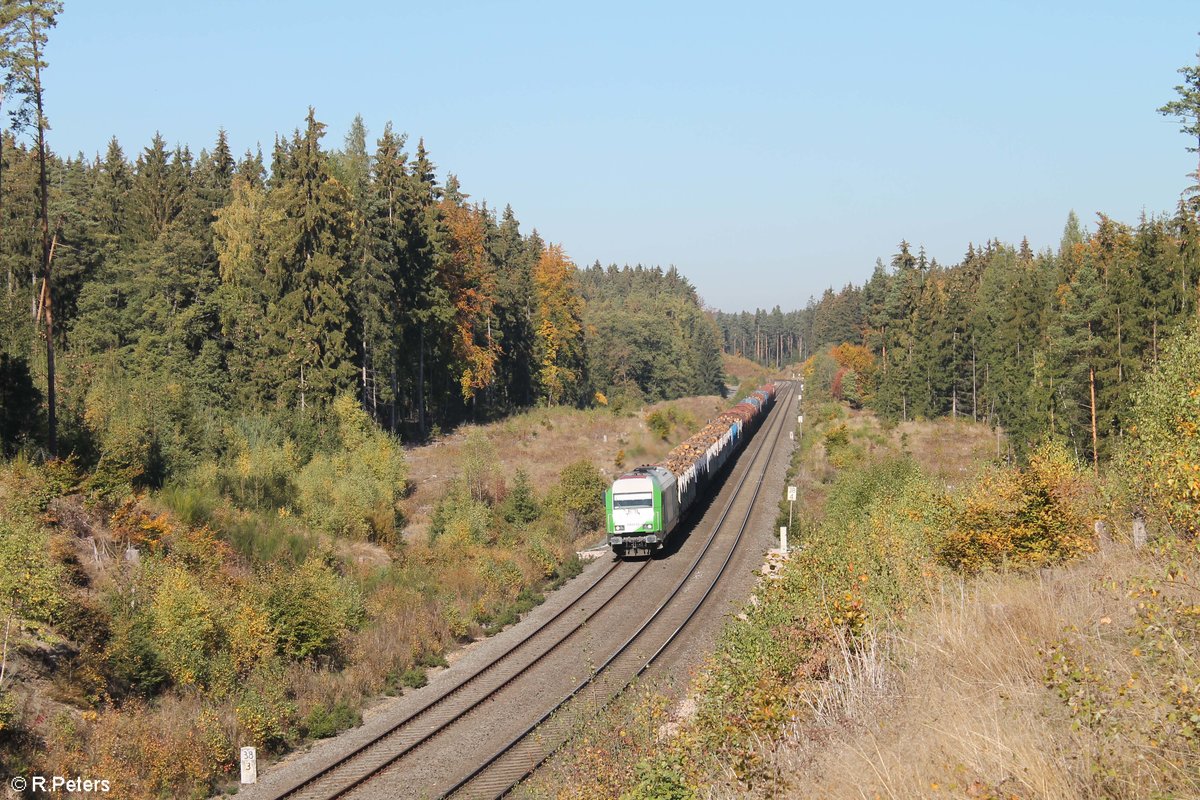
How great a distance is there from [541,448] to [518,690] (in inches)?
1527

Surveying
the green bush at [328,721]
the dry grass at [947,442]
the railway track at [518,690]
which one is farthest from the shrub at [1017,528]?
the dry grass at [947,442]

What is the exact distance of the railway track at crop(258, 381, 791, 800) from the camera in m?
14.7

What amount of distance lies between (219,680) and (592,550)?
1773 centimetres

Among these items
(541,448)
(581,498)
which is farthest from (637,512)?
(541,448)

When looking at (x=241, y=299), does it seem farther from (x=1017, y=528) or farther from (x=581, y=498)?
(x=1017, y=528)

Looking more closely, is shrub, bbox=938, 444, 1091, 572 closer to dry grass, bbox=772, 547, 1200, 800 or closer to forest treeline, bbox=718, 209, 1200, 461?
dry grass, bbox=772, 547, 1200, 800

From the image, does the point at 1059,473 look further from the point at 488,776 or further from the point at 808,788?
the point at 808,788

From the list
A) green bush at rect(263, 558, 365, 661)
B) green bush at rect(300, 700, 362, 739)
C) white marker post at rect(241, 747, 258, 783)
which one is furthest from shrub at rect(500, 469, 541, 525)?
white marker post at rect(241, 747, 258, 783)

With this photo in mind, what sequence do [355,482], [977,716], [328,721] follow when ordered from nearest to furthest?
[977,716], [328,721], [355,482]

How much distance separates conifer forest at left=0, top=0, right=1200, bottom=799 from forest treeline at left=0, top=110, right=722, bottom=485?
208mm

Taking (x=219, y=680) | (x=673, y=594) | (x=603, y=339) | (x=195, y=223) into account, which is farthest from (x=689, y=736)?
(x=603, y=339)

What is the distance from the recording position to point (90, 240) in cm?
5781

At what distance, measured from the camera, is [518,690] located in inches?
757

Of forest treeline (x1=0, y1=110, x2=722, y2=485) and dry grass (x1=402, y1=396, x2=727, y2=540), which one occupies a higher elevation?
forest treeline (x1=0, y1=110, x2=722, y2=485)
